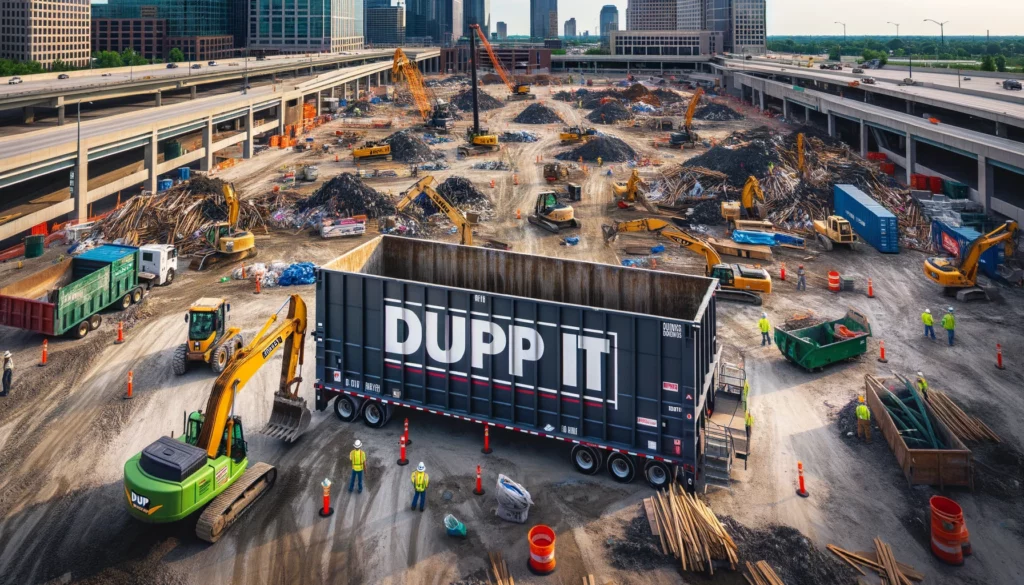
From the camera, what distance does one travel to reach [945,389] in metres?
23.0

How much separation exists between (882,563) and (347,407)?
14.5 m

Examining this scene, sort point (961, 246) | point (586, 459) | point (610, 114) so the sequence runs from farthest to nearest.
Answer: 1. point (610, 114)
2. point (961, 246)
3. point (586, 459)

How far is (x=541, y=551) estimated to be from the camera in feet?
46.7

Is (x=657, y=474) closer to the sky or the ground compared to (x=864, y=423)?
closer to the ground

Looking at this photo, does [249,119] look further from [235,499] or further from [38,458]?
[235,499]

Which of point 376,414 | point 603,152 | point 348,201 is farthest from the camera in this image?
point 603,152

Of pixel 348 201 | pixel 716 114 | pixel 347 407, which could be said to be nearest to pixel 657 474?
pixel 347 407

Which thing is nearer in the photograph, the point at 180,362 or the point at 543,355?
the point at 543,355

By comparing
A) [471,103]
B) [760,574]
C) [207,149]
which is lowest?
[760,574]

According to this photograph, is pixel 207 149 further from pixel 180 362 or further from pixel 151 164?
pixel 180 362

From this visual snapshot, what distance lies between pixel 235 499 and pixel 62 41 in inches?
7992

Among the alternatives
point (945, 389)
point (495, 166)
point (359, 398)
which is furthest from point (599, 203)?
point (359, 398)

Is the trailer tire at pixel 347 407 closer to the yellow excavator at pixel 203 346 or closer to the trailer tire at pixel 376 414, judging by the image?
the trailer tire at pixel 376 414

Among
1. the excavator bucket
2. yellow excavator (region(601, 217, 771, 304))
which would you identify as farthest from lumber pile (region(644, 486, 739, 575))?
yellow excavator (region(601, 217, 771, 304))
